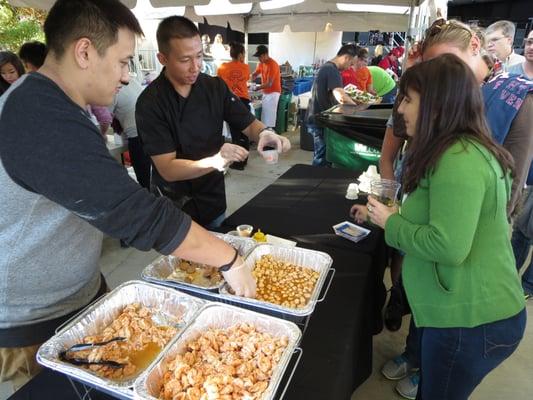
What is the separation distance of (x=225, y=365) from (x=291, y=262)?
62 centimetres

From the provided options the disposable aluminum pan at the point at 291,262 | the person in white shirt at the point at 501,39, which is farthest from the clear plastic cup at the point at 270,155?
the person in white shirt at the point at 501,39

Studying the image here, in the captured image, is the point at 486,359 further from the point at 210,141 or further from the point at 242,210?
the point at 210,141

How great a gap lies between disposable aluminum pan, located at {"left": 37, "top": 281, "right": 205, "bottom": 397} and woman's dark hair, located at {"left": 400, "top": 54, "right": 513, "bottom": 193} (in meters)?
0.86

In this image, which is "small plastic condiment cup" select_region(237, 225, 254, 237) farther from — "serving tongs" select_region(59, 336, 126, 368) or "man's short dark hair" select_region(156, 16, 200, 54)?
"man's short dark hair" select_region(156, 16, 200, 54)

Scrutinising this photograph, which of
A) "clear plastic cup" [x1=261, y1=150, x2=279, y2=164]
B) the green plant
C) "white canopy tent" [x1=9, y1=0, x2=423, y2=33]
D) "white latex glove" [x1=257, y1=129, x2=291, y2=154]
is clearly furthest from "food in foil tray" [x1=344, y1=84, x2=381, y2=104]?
the green plant

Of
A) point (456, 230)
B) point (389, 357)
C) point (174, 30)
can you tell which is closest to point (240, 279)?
point (456, 230)

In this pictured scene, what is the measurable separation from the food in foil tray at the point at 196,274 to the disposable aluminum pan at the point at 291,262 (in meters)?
0.09

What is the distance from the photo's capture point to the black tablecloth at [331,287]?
2.96ft

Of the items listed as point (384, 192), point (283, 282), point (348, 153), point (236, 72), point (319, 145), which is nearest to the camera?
point (283, 282)

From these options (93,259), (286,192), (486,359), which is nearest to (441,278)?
(486,359)

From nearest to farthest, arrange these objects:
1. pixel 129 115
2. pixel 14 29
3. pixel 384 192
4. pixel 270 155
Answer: pixel 384 192 → pixel 270 155 → pixel 129 115 → pixel 14 29

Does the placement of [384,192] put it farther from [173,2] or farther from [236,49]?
[236,49]

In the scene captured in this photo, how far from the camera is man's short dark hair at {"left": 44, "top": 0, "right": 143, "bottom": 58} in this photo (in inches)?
31.2

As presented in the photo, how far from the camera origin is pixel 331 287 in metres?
1.33
